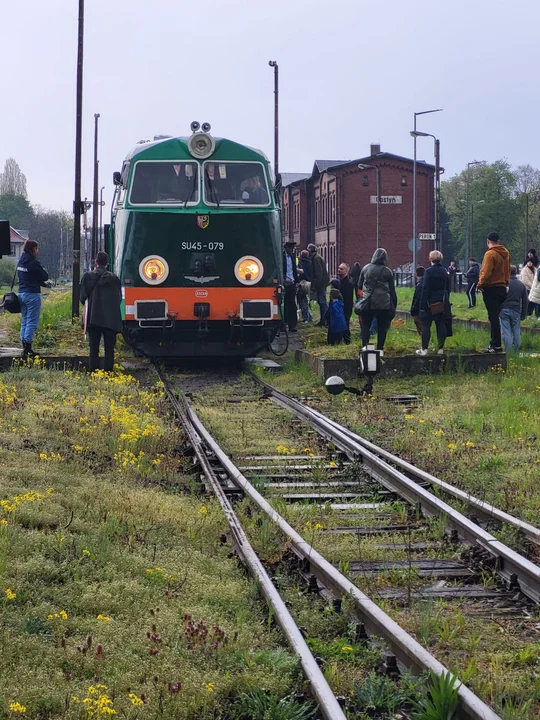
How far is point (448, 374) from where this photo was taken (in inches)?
583

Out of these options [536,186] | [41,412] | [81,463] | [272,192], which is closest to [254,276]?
[272,192]

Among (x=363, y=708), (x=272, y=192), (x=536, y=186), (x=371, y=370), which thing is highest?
(x=536, y=186)

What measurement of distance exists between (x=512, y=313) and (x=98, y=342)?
21.5 ft

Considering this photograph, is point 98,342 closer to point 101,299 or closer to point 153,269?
point 101,299

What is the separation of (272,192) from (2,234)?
21.9 ft

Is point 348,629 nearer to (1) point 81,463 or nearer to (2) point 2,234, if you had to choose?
(1) point 81,463

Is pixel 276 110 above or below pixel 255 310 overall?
above

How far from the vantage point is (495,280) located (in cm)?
1533

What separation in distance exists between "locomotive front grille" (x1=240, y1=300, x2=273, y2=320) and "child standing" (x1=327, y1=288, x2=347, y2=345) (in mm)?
2009

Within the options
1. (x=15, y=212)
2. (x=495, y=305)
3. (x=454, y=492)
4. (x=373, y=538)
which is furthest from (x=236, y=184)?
(x=15, y=212)

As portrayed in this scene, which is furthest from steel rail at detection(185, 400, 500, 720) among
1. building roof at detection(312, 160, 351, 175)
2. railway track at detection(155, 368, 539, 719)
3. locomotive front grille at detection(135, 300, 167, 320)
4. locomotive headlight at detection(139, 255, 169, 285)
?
building roof at detection(312, 160, 351, 175)

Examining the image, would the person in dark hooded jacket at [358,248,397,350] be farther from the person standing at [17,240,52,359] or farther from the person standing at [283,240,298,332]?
the person standing at [283,240,298,332]

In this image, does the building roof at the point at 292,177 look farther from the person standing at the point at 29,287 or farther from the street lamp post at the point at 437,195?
the person standing at the point at 29,287

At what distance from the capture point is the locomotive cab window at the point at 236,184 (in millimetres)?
15859
